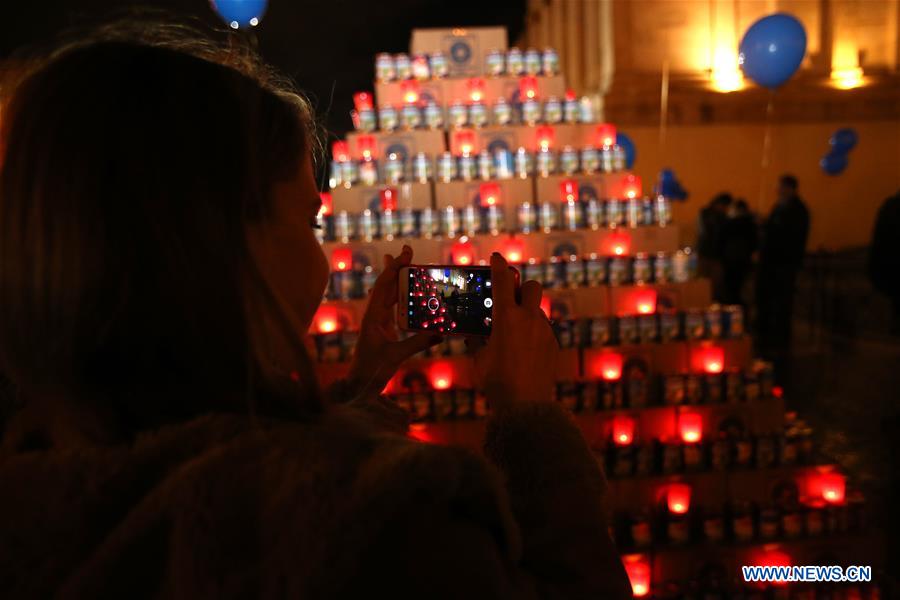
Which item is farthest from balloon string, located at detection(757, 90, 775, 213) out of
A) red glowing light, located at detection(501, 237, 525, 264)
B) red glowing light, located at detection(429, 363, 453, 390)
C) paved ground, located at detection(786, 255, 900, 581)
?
red glowing light, located at detection(429, 363, 453, 390)

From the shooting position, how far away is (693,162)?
34.3 feet

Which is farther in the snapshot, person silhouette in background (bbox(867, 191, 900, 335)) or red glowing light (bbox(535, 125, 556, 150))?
person silhouette in background (bbox(867, 191, 900, 335))

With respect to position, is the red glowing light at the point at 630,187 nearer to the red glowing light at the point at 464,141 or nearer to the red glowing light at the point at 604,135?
the red glowing light at the point at 604,135

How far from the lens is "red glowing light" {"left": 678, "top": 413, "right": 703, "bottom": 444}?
315 cm

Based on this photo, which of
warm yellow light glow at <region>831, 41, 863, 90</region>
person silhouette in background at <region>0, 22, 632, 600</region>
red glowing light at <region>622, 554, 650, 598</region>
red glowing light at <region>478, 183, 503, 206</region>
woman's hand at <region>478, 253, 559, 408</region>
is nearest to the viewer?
person silhouette in background at <region>0, 22, 632, 600</region>

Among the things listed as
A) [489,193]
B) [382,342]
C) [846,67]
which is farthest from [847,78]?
[382,342]

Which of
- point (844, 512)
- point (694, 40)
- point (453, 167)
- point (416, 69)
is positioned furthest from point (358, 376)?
point (694, 40)

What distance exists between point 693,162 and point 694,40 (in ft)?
5.75

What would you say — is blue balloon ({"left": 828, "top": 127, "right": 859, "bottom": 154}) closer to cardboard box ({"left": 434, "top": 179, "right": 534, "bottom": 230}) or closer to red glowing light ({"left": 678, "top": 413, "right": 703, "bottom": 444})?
cardboard box ({"left": 434, "top": 179, "right": 534, "bottom": 230})

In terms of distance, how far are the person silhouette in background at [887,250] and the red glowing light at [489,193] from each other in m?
3.21

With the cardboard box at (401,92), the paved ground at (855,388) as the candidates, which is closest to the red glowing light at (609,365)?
the paved ground at (855,388)

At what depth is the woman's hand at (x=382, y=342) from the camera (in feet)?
3.82

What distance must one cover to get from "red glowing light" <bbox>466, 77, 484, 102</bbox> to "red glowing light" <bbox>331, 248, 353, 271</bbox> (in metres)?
1.29

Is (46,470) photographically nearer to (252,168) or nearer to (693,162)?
(252,168)
